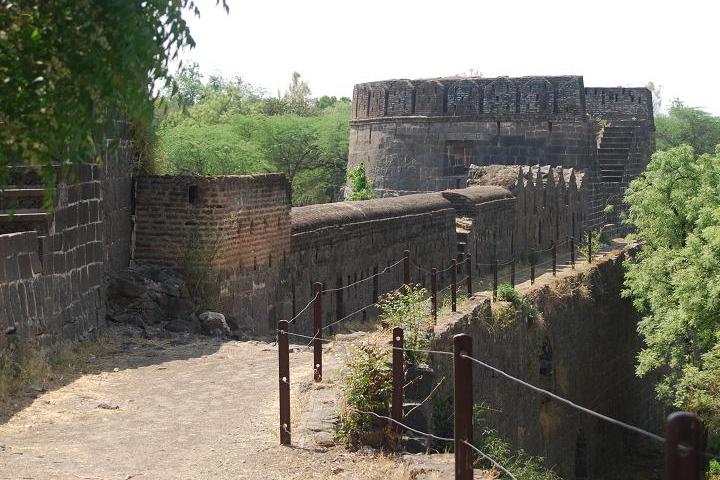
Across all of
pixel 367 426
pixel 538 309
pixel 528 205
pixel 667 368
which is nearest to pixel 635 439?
pixel 667 368

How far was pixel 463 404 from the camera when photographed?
20.1 feet

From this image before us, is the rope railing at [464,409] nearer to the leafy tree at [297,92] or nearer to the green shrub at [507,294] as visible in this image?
the green shrub at [507,294]

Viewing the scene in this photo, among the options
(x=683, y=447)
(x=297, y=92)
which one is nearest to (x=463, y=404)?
→ (x=683, y=447)

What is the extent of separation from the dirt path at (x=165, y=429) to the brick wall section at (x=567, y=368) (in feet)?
9.41

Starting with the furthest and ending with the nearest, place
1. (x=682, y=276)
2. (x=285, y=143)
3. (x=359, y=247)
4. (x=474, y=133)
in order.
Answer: (x=285, y=143) < (x=474, y=133) < (x=682, y=276) < (x=359, y=247)

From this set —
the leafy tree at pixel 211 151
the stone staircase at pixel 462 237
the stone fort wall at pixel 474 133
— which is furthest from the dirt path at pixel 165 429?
the stone fort wall at pixel 474 133

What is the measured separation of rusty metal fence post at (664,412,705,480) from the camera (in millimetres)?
3750

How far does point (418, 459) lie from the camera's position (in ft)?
26.0

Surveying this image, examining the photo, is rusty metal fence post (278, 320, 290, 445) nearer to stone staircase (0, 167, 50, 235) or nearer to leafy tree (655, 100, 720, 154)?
stone staircase (0, 167, 50, 235)

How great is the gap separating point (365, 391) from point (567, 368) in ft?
46.4

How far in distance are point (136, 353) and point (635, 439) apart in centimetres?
1770

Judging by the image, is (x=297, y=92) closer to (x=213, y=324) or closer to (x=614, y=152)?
(x=614, y=152)

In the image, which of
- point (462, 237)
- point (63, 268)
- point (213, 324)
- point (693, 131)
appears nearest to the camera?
point (63, 268)

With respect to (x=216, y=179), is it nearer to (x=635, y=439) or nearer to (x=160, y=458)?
(x=160, y=458)
